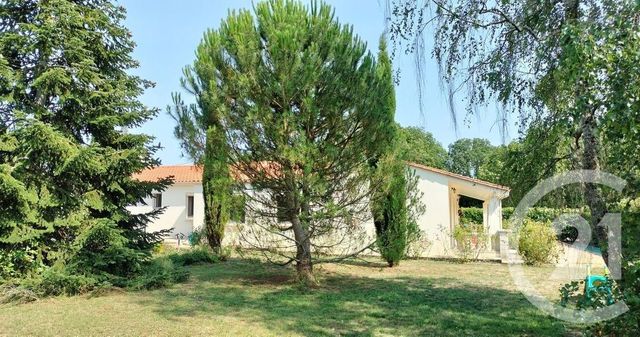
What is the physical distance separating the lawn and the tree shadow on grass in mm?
17

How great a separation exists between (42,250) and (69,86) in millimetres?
3827

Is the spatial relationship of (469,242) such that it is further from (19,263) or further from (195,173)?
(195,173)

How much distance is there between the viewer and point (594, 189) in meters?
5.44

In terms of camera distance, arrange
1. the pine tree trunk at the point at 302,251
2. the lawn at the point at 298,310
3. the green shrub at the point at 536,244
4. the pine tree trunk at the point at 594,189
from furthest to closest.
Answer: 1. the green shrub at the point at 536,244
2. the pine tree trunk at the point at 302,251
3. the lawn at the point at 298,310
4. the pine tree trunk at the point at 594,189

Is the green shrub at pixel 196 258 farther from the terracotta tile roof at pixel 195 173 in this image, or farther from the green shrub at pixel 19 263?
the green shrub at pixel 19 263

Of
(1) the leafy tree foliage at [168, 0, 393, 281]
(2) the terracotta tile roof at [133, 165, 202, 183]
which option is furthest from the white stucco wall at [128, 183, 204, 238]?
(1) the leafy tree foliage at [168, 0, 393, 281]

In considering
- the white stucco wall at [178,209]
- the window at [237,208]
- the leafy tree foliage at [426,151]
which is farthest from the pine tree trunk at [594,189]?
the leafy tree foliage at [426,151]

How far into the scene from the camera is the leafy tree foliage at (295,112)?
388 inches

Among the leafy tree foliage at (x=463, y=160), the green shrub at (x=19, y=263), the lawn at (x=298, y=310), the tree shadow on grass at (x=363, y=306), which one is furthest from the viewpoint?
the leafy tree foliage at (x=463, y=160)

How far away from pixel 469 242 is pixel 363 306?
901cm

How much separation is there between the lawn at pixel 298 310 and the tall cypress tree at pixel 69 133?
66.0 inches

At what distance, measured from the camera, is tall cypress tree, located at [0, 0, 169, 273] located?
9914 millimetres

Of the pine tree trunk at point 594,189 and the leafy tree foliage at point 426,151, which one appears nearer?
the pine tree trunk at point 594,189

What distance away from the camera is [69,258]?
10.3 m
